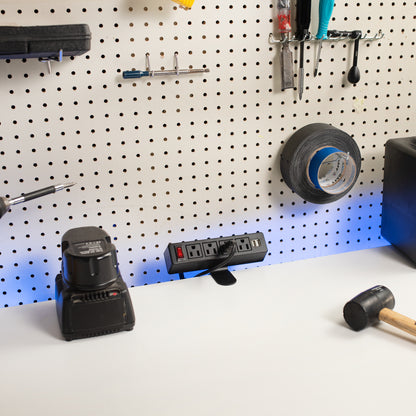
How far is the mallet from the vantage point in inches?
35.2

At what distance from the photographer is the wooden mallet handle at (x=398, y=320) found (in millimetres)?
877

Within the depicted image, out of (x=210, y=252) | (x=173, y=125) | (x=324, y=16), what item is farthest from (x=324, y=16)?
(x=210, y=252)

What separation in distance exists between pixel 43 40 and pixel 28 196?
0.31 meters

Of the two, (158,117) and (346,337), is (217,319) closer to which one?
(346,337)

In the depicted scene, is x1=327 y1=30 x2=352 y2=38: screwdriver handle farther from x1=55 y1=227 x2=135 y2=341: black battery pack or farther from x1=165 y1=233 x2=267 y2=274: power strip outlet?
x1=55 y1=227 x2=135 y2=341: black battery pack

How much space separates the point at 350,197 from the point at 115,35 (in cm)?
74

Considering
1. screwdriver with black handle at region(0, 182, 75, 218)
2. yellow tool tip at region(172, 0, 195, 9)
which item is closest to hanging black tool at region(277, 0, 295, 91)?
yellow tool tip at region(172, 0, 195, 9)

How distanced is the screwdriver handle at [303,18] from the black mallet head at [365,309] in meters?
0.60

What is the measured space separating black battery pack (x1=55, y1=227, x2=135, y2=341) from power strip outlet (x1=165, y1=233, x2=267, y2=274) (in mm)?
212

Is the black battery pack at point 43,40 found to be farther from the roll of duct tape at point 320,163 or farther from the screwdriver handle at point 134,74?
the roll of duct tape at point 320,163

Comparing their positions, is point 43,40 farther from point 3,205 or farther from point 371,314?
point 371,314

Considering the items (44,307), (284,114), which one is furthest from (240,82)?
(44,307)

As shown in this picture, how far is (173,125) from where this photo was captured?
1.11m

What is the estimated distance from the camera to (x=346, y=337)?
896 mm
